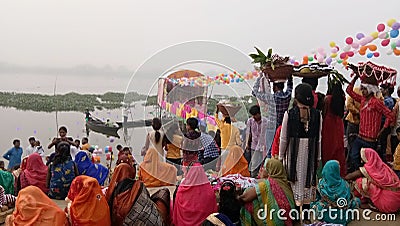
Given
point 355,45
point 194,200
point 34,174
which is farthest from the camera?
point 34,174

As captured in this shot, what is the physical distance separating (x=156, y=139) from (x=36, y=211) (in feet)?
5.47

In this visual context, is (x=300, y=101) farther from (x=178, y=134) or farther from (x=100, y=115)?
(x=100, y=115)

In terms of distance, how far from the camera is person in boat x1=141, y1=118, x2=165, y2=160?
3.84 meters

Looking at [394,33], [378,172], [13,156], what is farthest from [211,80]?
[13,156]

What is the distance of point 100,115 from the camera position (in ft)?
50.2

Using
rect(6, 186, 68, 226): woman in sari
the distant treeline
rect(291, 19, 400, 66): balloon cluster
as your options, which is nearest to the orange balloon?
rect(291, 19, 400, 66): balloon cluster

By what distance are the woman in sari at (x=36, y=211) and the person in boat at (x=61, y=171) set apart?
1.92 m

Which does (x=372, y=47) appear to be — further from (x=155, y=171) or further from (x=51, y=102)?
(x=51, y=102)

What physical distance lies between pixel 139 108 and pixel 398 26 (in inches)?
111

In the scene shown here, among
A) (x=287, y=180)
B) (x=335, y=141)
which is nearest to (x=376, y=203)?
(x=335, y=141)

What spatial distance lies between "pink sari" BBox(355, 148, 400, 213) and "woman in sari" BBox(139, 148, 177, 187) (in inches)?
75.2

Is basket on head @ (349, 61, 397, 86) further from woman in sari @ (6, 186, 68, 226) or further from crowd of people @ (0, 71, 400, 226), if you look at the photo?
woman in sari @ (6, 186, 68, 226)

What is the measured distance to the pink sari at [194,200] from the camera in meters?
3.23

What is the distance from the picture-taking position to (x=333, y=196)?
3.50 m
